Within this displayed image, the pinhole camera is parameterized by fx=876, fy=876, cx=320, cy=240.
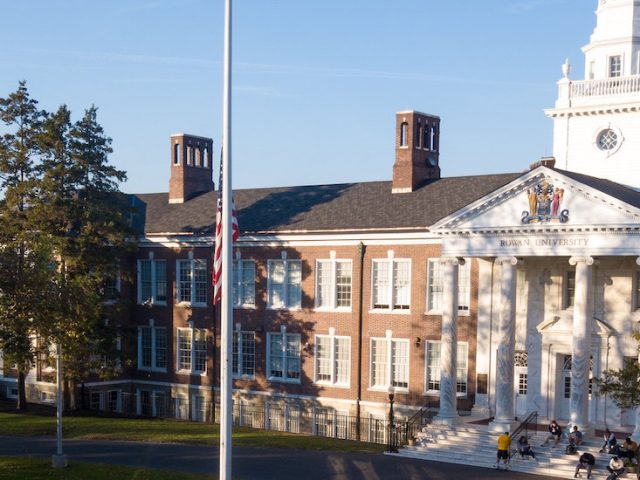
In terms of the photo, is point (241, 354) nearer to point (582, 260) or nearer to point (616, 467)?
point (582, 260)

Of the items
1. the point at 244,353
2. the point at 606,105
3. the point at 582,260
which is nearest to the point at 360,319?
the point at 244,353

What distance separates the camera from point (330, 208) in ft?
137

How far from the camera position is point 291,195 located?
44969 millimetres

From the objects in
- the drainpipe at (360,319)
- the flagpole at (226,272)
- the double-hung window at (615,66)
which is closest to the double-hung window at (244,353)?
the drainpipe at (360,319)

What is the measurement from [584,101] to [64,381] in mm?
27320

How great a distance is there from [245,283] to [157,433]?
33.5 feet

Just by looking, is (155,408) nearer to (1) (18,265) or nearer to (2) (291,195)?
(2) (291,195)

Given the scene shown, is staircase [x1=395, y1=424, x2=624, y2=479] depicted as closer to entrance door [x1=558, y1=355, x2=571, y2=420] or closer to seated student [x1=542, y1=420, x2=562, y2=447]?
seated student [x1=542, y1=420, x2=562, y2=447]

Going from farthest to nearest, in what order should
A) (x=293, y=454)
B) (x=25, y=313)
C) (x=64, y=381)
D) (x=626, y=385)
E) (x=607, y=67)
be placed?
(x=64, y=381)
(x=607, y=67)
(x=293, y=454)
(x=25, y=313)
(x=626, y=385)

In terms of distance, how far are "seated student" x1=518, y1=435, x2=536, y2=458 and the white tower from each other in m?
13.7

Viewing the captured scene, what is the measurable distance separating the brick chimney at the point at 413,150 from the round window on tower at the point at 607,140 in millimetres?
7685

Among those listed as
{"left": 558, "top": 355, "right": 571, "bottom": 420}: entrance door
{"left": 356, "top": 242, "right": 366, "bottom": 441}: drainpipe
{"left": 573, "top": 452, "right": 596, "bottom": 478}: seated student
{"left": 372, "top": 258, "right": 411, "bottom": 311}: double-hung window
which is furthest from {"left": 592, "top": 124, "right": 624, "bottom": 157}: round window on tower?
{"left": 573, "top": 452, "right": 596, "bottom": 478}: seated student

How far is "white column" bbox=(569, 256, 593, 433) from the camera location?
3025cm

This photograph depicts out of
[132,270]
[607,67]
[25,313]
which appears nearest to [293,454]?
[25,313]
